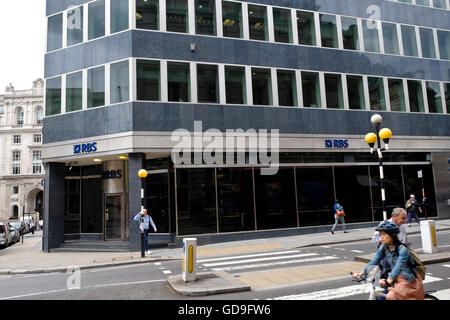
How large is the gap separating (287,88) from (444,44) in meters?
13.4

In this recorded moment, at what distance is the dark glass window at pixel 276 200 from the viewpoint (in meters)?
18.9

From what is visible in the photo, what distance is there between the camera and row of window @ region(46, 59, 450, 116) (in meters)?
18.0

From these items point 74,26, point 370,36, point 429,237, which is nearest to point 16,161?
point 74,26

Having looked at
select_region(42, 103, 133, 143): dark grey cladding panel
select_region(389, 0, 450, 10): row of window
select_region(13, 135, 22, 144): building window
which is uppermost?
select_region(13, 135, 22, 144): building window

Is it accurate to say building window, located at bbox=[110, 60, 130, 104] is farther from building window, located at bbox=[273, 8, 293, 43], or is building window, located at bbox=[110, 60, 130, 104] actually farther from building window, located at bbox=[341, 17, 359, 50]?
building window, located at bbox=[341, 17, 359, 50]

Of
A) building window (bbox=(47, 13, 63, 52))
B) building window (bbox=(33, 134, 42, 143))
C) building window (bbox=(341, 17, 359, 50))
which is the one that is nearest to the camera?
building window (bbox=(47, 13, 63, 52))

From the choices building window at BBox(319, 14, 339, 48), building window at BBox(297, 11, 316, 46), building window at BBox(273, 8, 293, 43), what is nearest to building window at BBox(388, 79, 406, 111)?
building window at BBox(319, 14, 339, 48)

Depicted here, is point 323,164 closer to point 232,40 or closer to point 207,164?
point 207,164

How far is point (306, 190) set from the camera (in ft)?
64.8

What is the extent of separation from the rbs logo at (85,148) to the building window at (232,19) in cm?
941

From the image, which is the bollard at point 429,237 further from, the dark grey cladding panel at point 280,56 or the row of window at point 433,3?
the row of window at point 433,3

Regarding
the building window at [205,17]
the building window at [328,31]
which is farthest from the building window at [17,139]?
the building window at [328,31]

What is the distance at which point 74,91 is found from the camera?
19234 mm

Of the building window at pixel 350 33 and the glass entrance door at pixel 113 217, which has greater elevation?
the building window at pixel 350 33
